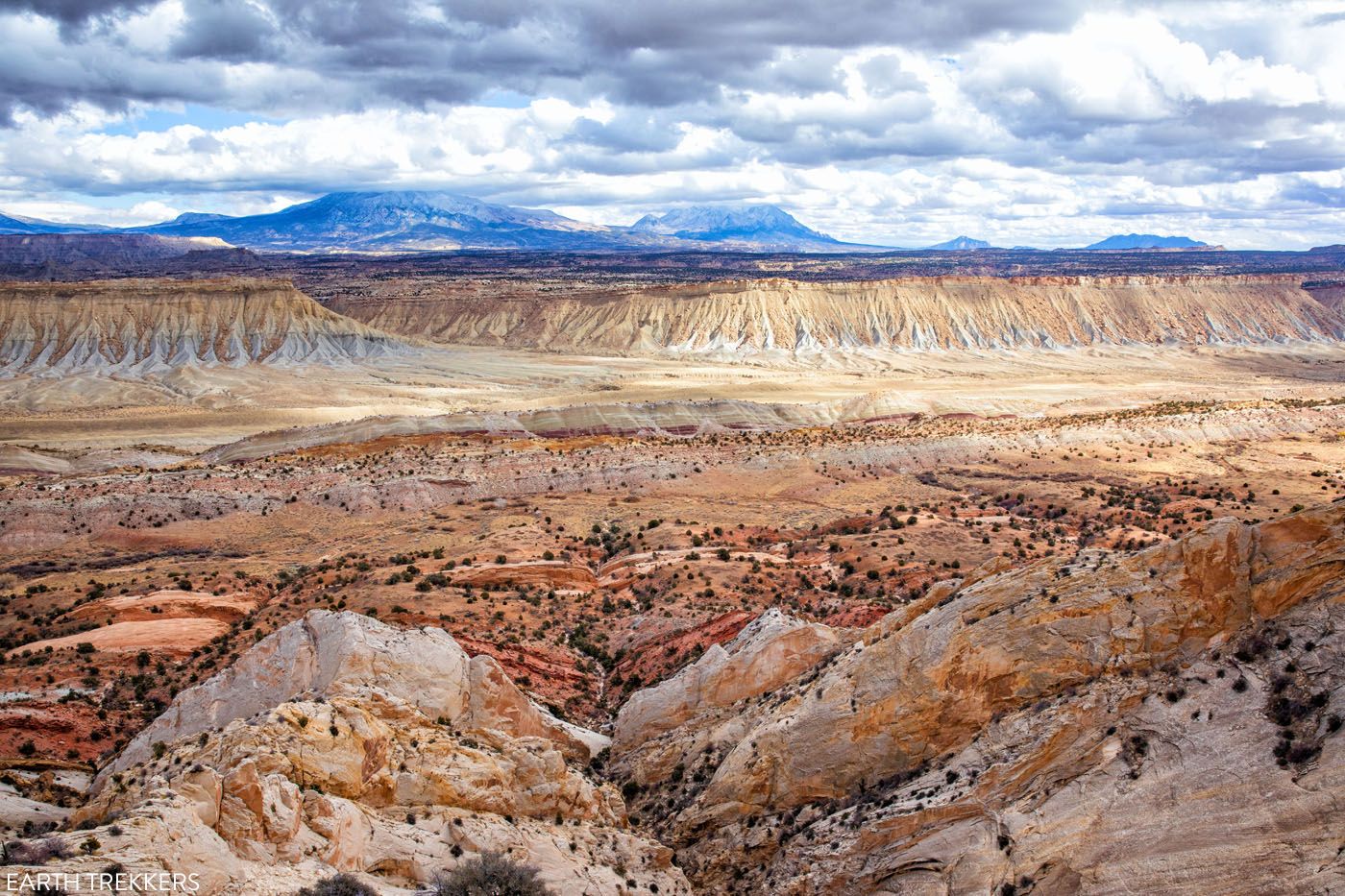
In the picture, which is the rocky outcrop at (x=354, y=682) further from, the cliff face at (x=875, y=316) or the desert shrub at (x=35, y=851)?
the cliff face at (x=875, y=316)

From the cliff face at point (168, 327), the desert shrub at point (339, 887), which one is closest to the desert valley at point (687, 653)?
the desert shrub at point (339, 887)

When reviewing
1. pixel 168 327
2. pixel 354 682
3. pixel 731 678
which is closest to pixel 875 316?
pixel 168 327

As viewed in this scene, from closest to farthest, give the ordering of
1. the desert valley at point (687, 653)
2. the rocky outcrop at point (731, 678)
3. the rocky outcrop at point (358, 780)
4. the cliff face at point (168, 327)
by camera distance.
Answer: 1. the rocky outcrop at point (358, 780)
2. the desert valley at point (687, 653)
3. the rocky outcrop at point (731, 678)
4. the cliff face at point (168, 327)

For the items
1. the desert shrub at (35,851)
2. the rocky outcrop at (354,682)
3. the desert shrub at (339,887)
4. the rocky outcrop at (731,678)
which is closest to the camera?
the desert shrub at (35,851)

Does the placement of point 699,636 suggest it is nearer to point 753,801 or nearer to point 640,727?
point 640,727

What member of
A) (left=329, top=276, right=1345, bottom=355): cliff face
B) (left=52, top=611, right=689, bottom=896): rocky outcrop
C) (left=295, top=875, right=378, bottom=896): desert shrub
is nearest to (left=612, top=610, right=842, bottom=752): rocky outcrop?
(left=52, top=611, right=689, bottom=896): rocky outcrop

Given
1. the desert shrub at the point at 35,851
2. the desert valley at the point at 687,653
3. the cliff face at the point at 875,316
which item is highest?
the cliff face at the point at 875,316

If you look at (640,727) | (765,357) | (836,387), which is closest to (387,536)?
(640,727)

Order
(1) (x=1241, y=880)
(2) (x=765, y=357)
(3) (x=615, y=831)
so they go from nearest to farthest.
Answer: (1) (x=1241, y=880) < (3) (x=615, y=831) < (2) (x=765, y=357)
